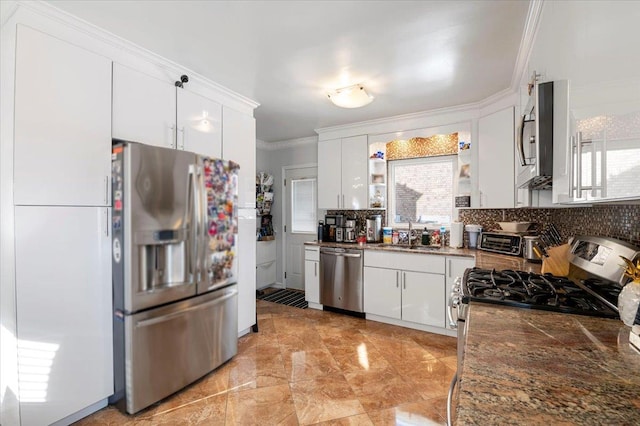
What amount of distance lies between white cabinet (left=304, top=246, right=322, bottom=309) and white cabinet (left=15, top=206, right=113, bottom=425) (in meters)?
2.32

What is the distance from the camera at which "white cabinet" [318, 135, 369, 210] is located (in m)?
3.81

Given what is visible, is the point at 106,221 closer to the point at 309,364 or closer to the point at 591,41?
the point at 309,364

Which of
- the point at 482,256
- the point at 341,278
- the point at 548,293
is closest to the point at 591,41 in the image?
the point at 548,293

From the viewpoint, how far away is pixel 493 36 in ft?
6.22

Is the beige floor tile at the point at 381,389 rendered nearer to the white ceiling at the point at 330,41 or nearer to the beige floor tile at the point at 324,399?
the beige floor tile at the point at 324,399

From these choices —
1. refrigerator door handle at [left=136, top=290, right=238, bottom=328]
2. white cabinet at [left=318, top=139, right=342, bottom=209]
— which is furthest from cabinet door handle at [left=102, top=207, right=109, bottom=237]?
white cabinet at [left=318, top=139, right=342, bottom=209]

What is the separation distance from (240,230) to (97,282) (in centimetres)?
122

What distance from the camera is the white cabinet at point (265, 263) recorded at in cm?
463

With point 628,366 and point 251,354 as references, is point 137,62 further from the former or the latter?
point 628,366

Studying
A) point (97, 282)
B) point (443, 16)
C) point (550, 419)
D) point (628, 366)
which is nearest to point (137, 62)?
point (97, 282)

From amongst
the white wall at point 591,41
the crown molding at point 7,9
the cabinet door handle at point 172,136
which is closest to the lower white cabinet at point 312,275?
the cabinet door handle at point 172,136

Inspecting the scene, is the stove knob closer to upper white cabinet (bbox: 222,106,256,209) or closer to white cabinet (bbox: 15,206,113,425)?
upper white cabinet (bbox: 222,106,256,209)

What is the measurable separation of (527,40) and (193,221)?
250 cm

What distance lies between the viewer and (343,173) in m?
3.94
